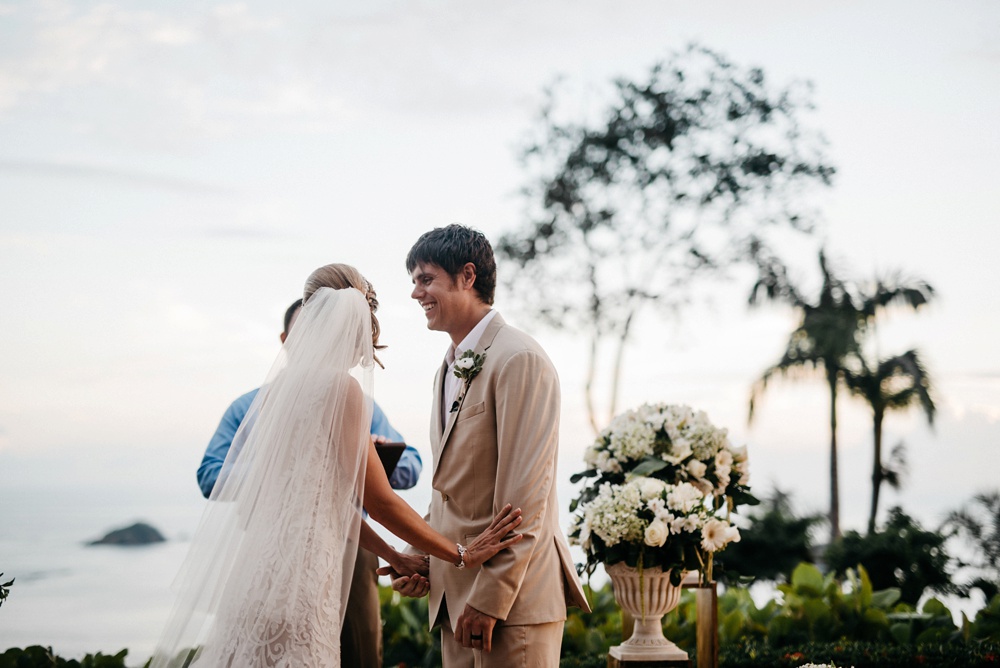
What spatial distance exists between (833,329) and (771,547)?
15.2 feet

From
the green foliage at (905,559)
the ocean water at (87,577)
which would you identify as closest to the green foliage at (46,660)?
the ocean water at (87,577)

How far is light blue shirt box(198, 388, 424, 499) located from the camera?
3.80m

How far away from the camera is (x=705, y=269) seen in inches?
456

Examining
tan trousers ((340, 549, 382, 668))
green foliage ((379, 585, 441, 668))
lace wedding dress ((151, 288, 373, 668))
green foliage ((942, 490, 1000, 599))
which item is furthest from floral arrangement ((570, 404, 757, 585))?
green foliage ((942, 490, 1000, 599))

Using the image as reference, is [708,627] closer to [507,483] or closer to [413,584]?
[413,584]

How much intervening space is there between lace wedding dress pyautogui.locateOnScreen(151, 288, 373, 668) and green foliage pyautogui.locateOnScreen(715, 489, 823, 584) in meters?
8.52

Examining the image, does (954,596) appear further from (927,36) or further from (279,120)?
(279,120)

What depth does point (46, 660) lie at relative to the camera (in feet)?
13.6

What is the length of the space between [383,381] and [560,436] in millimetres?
638

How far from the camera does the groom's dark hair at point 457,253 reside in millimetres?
2715

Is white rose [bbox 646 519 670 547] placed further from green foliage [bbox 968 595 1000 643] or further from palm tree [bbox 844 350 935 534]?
palm tree [bbox 844 350 935 534]

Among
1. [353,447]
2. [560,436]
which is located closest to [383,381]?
[353,447]

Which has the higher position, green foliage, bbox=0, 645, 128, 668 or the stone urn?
the stone urn

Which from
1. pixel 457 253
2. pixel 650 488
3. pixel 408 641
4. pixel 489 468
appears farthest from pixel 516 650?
pixel 408 641
